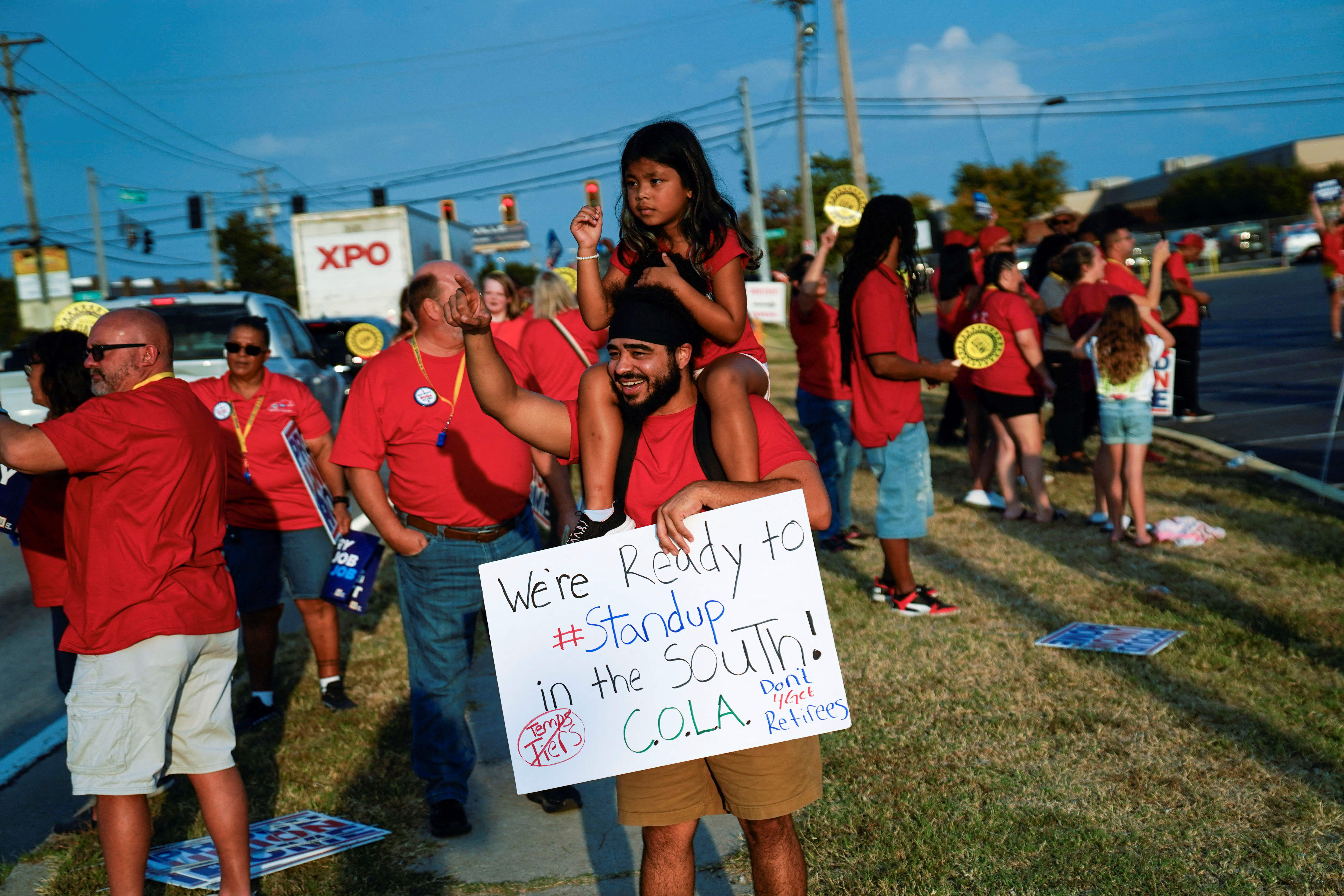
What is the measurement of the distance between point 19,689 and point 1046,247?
9.44 m

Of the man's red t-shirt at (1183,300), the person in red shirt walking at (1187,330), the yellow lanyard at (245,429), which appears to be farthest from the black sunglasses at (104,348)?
the man's red t-shirt at (1183,300)

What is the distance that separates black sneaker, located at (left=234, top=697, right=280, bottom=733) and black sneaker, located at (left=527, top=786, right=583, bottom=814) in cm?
182

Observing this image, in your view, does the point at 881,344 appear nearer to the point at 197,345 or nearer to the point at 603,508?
the point at 603,508

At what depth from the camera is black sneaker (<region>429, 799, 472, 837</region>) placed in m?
4.25

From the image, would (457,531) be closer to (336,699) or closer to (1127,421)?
(336,699)

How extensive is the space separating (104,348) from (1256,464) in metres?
9.67

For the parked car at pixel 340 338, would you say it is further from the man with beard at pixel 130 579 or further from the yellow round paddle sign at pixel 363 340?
the man with beard at pixel 130 579

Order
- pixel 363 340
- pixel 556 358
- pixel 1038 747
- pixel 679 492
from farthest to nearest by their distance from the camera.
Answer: pixel 363 340 < pixel 556 358 < pixel 1038 747 < pixel 679 492

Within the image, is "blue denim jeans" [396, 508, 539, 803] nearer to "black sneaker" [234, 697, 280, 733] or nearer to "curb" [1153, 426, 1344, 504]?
"black sneaker" [234, 697, 280, 733]

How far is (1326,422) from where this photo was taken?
1189 cm

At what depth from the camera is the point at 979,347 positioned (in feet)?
24.3

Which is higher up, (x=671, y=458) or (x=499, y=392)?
(x=499, y=392)

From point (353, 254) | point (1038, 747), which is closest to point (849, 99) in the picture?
point (353, 254)

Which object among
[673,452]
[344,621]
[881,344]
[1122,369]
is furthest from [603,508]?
[1122,369]
